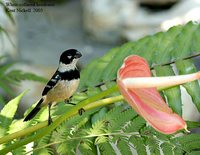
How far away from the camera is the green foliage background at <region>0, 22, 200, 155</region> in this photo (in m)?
0.77

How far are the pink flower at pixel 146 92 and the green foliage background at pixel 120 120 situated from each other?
0.15m

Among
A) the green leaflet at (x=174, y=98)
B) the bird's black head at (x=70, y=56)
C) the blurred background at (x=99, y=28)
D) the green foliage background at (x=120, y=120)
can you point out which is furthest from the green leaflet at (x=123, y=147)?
the blurred background at (x=99, y=28)

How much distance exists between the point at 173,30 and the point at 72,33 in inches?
130

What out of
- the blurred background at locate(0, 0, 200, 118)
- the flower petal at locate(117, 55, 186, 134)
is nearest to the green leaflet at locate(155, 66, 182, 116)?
the flower petal at locate(117, 55, 186, 134)

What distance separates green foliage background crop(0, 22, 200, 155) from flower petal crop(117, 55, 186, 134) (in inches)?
5.8

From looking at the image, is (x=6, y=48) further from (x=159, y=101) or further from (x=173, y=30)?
(x=159, y=101)

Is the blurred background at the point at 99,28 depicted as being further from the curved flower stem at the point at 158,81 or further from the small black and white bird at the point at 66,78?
the curved flower stem at the point at 158,81

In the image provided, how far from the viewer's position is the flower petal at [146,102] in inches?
18.3

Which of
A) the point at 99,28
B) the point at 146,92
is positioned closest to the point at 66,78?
the point at 146,92

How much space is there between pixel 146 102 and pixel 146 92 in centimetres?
2

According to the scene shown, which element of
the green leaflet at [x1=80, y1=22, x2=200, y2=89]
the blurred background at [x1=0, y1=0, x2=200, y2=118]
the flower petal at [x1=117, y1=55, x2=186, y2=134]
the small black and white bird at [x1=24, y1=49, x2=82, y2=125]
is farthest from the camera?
the blurred background at [x1=0, y1=0, x2=200, y2=118]

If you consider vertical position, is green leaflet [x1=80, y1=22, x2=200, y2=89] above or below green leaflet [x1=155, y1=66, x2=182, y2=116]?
above

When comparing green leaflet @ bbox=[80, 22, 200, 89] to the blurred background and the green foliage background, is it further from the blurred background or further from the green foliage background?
the blurred background

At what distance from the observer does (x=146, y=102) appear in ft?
1.59
